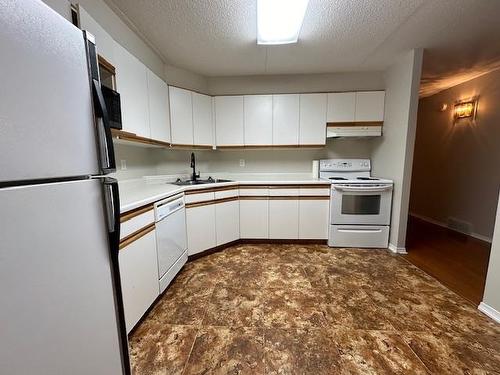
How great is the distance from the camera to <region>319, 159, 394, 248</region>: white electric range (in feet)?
8.71

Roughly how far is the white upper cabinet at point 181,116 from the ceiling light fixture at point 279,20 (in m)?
1.13

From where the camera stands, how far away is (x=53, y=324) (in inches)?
23.7

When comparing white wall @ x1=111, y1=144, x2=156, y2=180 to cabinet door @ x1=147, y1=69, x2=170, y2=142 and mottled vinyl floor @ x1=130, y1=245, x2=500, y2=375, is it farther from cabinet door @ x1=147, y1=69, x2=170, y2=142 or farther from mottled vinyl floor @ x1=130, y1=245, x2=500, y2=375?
mottled vinyl floor @ x1=130, y1=245, x2=500, y2=375

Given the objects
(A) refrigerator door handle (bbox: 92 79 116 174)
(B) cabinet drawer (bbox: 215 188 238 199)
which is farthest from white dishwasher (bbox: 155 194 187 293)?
(A) refrigerator door handle (bbox: 92 79 116 174)

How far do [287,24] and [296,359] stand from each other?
2.59 metres

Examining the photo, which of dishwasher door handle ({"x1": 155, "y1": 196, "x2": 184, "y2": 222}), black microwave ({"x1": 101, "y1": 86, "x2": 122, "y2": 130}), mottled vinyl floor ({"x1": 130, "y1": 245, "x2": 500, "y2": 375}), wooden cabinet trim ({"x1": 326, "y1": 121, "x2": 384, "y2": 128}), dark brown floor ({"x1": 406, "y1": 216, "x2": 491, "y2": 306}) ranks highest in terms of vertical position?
wooden cabinet trim ({"x1": 326, "y1": 121, "x2": 384, "y2": 128})

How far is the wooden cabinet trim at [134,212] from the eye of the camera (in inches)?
49.7

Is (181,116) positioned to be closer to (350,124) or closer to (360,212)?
(350,124)

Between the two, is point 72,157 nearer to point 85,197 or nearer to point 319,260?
point 85,197

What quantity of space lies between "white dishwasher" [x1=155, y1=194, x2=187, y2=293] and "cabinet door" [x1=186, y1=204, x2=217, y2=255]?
102 millimetres

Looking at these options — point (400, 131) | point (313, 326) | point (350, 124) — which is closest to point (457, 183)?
point (400, 131)

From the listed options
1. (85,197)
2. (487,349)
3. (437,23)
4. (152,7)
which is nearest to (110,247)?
(85,197)

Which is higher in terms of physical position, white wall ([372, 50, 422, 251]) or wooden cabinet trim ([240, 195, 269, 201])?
white wall ([372, 50, 422, 251])

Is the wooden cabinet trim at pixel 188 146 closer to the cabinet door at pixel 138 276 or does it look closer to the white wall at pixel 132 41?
the white wall at pixel 132 41
